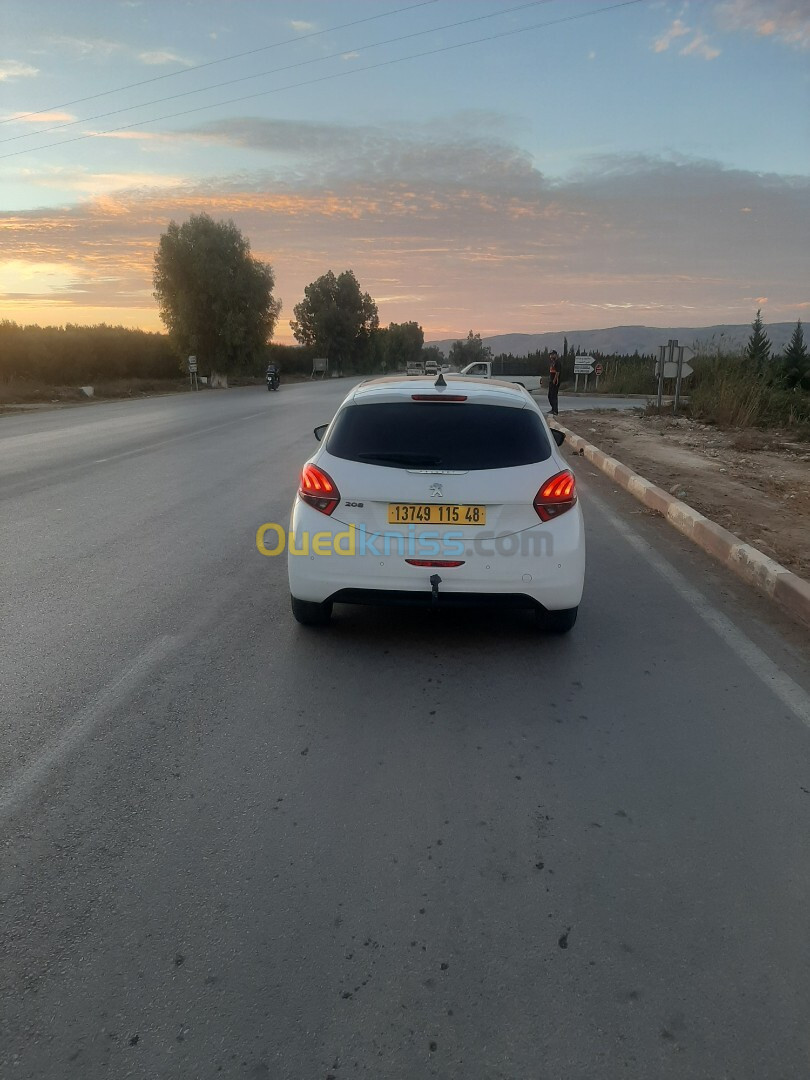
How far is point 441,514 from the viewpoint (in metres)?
4.88

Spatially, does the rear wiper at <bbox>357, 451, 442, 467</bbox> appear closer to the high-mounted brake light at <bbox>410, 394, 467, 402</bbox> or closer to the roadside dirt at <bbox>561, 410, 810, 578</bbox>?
the high-mounted brake light at <bbox>410, 394, 467, 402</bbox>

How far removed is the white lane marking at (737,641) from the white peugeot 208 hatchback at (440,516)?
112 centimetres

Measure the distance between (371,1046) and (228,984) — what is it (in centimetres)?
46

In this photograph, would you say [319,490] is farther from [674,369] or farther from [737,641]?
[674,369]

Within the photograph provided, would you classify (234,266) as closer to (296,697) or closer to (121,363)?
(121,363)

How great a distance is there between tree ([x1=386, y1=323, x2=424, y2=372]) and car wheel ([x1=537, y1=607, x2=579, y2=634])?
12823 cm

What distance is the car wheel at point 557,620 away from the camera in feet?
17.1

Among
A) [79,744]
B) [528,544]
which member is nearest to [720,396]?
[528,544]

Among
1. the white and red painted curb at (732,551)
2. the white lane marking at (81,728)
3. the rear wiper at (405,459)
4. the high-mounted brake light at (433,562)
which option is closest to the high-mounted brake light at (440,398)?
the rear wiper at (405,459)

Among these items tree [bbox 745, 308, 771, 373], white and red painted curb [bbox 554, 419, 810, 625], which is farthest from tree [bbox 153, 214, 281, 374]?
white and red painted curb [bbox 554, 419, 810, 625]

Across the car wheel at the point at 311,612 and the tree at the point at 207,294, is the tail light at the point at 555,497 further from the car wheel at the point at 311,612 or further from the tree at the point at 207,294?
the tree at the point at 207,294

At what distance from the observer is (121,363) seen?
56.5 meters

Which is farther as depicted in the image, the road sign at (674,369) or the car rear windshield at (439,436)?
the road sign at (674,369)

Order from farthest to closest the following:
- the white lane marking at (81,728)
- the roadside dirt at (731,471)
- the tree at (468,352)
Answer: the tree at (468,352)
the roadside dirt at (731,471)
the white lane marking at (81,728)
